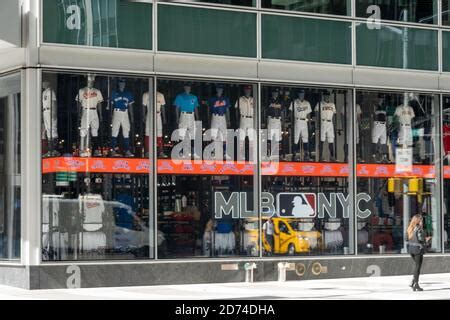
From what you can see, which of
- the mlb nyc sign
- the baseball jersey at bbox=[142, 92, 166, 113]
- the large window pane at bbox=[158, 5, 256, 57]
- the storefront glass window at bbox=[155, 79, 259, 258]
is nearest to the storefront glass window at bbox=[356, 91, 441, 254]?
the mlb nyc sign

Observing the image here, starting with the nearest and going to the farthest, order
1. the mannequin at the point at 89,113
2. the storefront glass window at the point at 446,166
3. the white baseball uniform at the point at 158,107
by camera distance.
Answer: the mannequin at the point at 89,113
the white baseball uniform at the point at 158,107
the storefront glass window at the point at 446,166

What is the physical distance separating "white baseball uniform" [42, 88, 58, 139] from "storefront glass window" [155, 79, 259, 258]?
2.37 m

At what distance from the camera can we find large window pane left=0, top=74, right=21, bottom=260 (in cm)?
2159

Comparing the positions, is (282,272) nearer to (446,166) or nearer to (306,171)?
(306,171)

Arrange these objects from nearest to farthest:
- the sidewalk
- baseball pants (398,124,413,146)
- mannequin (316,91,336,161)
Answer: the sidewalk, mannequin (316,91,336,161), baseball pants (398,124,413,146)

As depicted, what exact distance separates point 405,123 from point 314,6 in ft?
13.0

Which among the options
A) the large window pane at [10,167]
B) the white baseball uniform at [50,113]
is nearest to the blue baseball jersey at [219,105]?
the white baseball uniform at [50,113]

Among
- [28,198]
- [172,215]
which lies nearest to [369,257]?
[172,215]

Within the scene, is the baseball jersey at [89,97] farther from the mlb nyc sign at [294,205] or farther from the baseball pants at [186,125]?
the mlb nyc sign at [294,205]

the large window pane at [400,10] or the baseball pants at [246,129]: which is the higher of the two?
the large window pane at [400,10]

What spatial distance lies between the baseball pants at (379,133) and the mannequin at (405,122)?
18.1 inches

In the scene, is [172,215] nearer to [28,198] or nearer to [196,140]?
[196,140]

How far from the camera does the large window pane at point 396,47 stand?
2439 cm

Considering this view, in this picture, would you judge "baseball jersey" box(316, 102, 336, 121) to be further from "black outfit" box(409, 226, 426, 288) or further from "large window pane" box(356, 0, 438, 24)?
"black outfit" box(409, 226, 426, 288)
